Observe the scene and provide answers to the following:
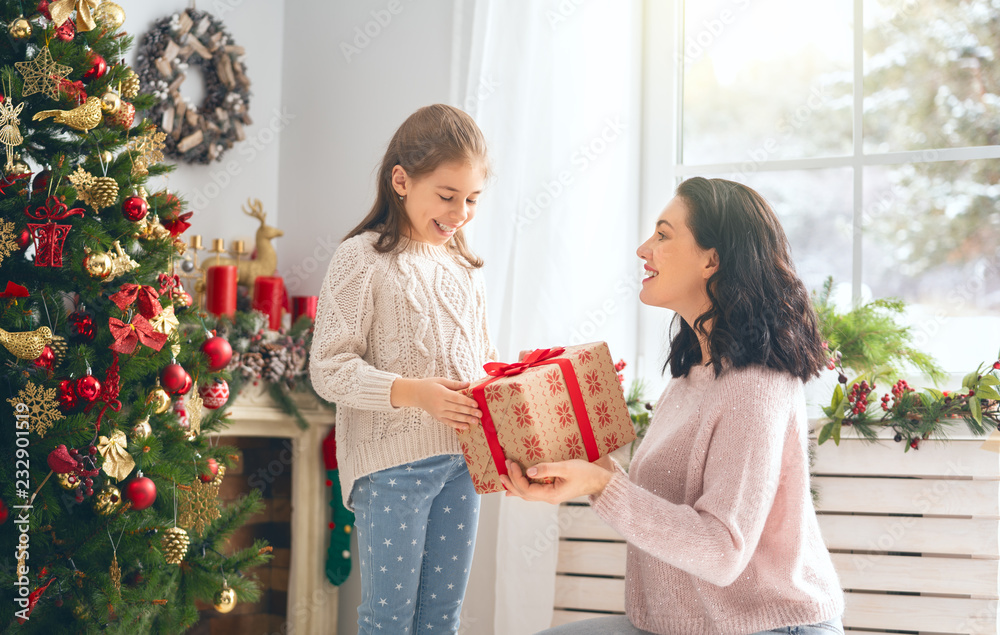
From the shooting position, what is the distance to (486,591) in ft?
6.64

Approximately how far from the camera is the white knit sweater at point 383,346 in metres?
1.32

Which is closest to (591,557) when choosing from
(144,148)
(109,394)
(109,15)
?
(109,394)

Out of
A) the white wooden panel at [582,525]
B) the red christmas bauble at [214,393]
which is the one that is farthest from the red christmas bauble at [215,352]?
the white wooden panel at [582,525]

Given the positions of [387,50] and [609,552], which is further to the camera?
[387,50]

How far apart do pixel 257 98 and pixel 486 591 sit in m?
1.70

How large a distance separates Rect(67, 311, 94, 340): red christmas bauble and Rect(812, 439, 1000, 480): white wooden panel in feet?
5.22

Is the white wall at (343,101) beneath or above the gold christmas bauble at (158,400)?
above

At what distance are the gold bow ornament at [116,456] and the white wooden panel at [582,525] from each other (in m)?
1.03

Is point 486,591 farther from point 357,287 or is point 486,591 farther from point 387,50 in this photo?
point 387,50

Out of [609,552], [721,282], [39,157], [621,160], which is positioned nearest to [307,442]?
[609,552]

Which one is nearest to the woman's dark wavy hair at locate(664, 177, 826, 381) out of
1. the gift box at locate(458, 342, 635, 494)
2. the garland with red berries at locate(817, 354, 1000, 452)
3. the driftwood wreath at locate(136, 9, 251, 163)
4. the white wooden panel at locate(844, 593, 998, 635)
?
the gift box at locate(458, 342, 635, 494)

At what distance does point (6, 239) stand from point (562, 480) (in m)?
1.07

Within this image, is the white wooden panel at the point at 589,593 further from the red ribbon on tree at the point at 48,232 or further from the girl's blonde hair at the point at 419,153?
the red ribbon on tree at the point at 48,232

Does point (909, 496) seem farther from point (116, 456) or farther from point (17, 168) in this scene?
point (17, 168)
